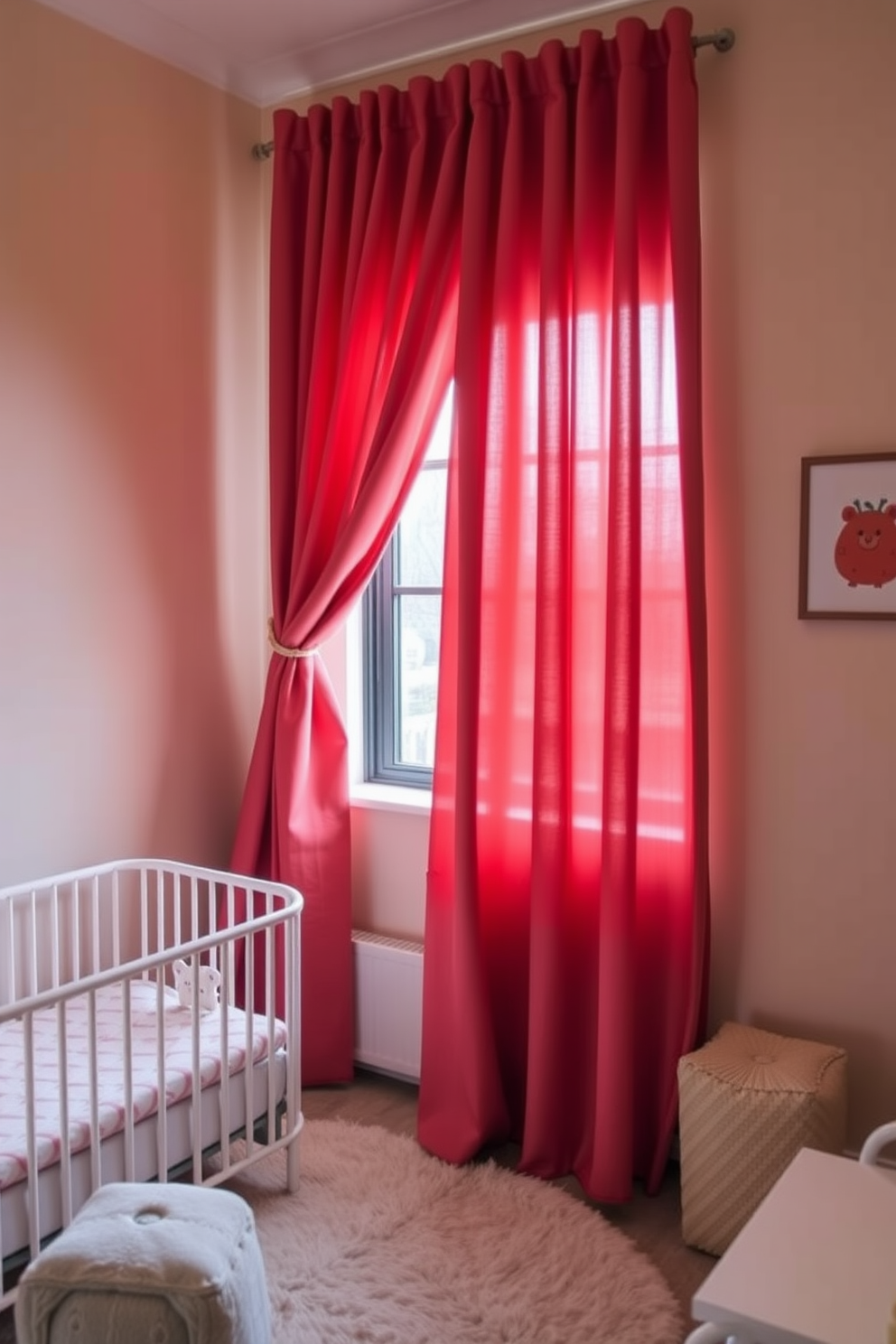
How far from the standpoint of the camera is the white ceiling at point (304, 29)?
268 centimetres

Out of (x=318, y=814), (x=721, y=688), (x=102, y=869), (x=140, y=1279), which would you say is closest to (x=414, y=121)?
(x=721, y=688)

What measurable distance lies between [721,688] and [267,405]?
1589 millimetres

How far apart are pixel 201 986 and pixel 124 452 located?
1346 mm

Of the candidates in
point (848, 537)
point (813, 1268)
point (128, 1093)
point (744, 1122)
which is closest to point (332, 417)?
point (848, 537)

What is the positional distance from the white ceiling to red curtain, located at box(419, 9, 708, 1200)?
222 mm

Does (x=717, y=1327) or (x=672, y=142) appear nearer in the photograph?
(x=717, y=1327)

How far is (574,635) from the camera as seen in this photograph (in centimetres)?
259

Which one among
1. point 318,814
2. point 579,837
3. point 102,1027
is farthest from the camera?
point 318,814

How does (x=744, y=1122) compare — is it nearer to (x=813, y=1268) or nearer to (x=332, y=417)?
(x=813, y=1268)

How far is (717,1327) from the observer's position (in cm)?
114

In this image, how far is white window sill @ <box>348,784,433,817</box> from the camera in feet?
10.0

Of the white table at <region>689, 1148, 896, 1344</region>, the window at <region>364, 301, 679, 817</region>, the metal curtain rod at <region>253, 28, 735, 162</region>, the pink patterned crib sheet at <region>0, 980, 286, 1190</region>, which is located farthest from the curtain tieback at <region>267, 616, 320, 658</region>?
the white table at <region>689, 1148, 896, 1344</region>

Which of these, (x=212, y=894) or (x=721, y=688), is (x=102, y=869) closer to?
(x=212, y=894)

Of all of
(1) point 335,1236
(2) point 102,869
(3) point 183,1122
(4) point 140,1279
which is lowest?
(1) point 335,1236
